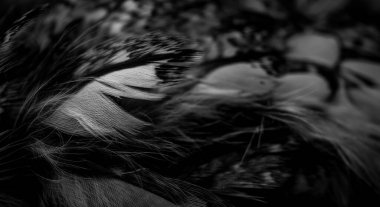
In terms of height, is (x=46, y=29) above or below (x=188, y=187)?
above

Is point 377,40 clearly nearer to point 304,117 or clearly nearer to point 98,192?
point 304,117

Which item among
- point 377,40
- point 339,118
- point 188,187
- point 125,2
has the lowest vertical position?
point 188,187

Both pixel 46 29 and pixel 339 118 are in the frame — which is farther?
pixel 46 29

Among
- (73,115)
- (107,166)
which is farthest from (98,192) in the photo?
(73,115)

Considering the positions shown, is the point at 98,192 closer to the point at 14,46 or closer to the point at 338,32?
the point at 14,46

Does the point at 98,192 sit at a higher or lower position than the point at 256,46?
lower

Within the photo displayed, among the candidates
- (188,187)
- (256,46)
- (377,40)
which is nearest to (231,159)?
(188,187)

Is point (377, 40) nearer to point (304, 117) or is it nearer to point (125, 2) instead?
point (304, 117)

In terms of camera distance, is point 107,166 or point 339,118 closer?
point 339,118
